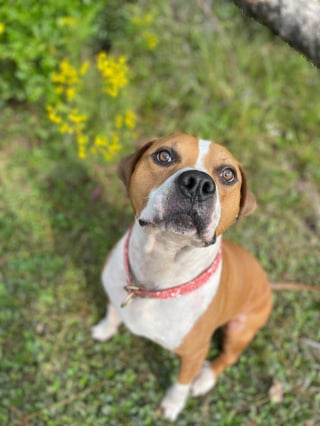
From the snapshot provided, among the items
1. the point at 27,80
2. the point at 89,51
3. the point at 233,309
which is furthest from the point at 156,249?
the point at 89,51

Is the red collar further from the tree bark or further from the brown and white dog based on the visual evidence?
the tree bark

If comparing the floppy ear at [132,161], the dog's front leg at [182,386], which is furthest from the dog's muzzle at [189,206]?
the dog's front leg at [182,386]

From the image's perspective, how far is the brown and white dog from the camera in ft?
6.78

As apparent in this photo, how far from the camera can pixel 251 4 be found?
62.1 inches

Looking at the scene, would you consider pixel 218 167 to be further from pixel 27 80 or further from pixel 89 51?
pixel 89 51

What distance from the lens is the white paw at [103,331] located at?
3531 mm

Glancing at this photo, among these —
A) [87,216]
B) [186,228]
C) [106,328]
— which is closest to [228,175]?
[186,228]

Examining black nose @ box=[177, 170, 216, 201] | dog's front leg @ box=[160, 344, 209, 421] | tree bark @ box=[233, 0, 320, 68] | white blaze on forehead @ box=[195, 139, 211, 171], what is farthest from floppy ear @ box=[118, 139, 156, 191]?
dog's front leg @ box=[160, 344, 209, 421]

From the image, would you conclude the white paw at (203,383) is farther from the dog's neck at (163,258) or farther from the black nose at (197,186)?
the black nose at (197,186)

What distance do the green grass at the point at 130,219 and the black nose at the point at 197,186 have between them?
6.51 feet

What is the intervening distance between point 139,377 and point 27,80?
268 centimetres

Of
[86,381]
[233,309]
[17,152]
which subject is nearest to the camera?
[233,309]

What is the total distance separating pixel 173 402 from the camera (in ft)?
10.6

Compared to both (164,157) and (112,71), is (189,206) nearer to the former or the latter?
(164,157)
